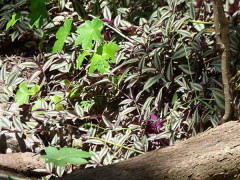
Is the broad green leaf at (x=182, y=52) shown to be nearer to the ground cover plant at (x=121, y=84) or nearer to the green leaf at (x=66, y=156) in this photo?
the ground cover plant at (x=121, y=84)

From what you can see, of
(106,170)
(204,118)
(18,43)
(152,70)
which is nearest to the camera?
(106,170)

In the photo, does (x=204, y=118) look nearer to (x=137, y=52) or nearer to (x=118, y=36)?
(x=137, y=52)

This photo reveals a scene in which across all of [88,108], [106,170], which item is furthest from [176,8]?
[106,170]

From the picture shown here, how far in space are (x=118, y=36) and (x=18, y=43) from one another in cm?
96

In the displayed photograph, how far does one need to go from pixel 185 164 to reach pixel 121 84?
1122 millimetres

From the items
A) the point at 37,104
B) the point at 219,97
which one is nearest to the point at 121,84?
the point at 37,104

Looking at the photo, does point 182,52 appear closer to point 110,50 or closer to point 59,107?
point 110,50

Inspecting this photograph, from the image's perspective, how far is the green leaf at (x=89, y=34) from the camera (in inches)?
98.3

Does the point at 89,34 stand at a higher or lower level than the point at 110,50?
higher

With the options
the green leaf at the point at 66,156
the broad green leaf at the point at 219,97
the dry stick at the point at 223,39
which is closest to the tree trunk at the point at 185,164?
the green leaf at the point at 66,156

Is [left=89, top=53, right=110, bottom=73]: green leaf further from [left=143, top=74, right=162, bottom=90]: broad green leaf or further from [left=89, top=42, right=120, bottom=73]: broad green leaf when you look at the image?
[left=143, top=74, right=162, bottom=90]: broad green leaf

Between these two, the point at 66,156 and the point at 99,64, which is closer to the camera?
the point at 66,156

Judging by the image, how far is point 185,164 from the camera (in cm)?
163

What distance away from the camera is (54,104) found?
2.74 meters
